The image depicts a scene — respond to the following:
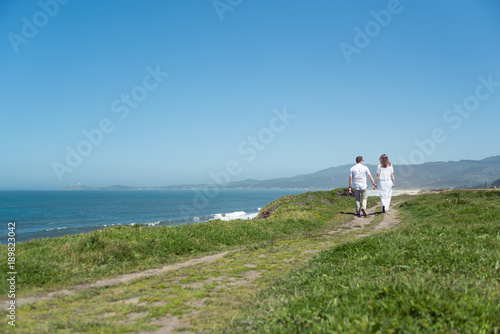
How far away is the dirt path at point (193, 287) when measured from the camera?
18.1ft

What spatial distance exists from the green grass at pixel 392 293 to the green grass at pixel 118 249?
5770 millimetres

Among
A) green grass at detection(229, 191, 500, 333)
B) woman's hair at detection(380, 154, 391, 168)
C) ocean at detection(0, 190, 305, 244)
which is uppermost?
woman's hair at detection(380, 154, 391, 168)

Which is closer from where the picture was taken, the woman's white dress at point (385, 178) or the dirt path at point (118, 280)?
the dirt path at point (118, 280)

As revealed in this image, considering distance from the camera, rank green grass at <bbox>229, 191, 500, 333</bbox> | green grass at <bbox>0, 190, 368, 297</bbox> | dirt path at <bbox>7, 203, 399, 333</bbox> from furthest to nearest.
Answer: green grass at <bbox>0, 190, 368, 297</bbox>, dirt path at <bbox>7, 203, 399, 333</bbox>, green grass at <bbox>229, 191, 500, 333</bbox>

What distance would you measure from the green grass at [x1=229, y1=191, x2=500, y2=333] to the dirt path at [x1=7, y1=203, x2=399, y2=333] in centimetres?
85

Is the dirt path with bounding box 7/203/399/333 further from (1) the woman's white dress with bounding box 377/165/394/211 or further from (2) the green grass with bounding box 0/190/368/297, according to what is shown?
(1) the woman's white dress with bounding box 377/165/394/211

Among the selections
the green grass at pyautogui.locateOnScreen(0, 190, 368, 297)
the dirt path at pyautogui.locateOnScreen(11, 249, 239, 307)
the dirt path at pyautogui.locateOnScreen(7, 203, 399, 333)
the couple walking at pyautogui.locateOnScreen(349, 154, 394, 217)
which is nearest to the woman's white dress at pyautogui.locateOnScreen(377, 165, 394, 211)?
the couple walking at pyautogui.locateOnScreen(349, 154, 394, 217)

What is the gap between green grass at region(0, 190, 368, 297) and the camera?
8.83m

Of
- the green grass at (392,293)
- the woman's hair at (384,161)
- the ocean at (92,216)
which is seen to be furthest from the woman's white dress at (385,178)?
the ocean at (92,216)

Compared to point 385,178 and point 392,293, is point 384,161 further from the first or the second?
point 392,293

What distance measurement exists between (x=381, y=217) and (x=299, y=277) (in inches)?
538

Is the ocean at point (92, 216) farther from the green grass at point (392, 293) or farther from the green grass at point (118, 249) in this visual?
the green grass at point (392, 293)

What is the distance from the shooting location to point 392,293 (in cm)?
438

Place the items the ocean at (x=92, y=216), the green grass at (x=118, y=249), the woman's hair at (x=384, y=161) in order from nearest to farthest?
the green grass at (x=118, y=249) < the woman's hair at (x=384, y=161) < the ocean at (x=92, y=216)
